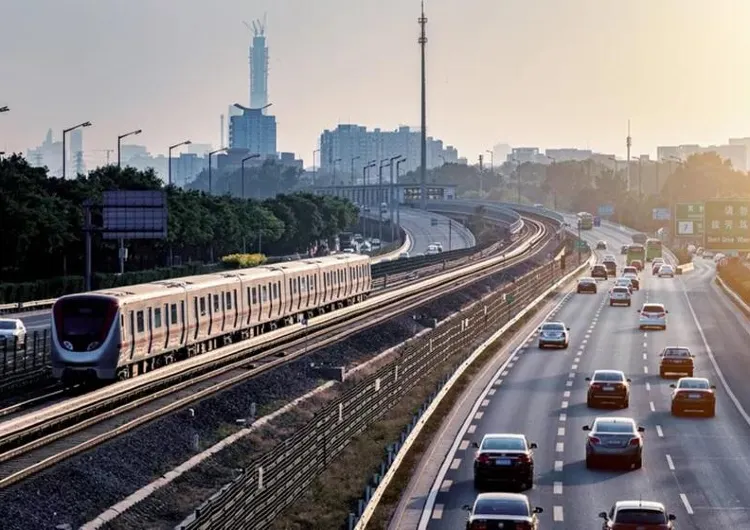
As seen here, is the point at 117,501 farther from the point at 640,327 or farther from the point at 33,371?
the point at 640,327

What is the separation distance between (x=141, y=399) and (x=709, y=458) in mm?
15855

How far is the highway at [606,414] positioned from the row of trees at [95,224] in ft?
73.0

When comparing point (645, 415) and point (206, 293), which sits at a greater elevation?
point (206, 293)

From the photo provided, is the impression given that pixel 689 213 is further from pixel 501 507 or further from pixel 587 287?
pixel 501 507

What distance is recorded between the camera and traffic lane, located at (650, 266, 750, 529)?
113 ft

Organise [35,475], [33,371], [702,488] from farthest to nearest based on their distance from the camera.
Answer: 1. [33,371]
2. [702,488]
3. [35,475]

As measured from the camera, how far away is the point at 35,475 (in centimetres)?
3150

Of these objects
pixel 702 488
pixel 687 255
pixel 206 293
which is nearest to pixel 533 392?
pixel 206 293

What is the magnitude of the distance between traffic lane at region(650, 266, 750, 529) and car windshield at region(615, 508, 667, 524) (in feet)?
11.6

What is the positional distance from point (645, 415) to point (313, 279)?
88.0 ft

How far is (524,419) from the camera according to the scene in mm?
50156

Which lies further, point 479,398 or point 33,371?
point 479,398

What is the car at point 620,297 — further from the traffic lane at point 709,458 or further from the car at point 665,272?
the car at point 665,272

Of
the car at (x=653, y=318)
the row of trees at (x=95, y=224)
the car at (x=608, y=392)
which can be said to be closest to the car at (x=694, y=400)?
the car at (x=608, y=392)
